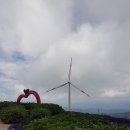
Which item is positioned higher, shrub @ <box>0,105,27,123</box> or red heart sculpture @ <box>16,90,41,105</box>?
red heart sculpture @ <box>16,90,41,105</box>

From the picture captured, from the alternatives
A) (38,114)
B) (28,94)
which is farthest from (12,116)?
(28,94)

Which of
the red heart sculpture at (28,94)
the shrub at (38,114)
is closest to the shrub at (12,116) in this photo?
the shrub at (38,114)

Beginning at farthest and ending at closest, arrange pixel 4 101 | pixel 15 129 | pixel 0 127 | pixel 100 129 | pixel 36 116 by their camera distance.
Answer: pixel 4 101 → pixel 36 116 → pixel 0 127 → pixel 15 129 → pixel 100 129

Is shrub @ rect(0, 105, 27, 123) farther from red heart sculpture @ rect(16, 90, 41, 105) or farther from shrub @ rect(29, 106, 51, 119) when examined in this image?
red heart sculpture @ rect(16, 90, 41, 105)

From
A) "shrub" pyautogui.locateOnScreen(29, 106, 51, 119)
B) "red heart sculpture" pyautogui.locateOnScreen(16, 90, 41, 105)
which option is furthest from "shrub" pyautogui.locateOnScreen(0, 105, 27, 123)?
"red heart sculpture" pyautogui.locateOnScreen(16, 90, 41, 105)

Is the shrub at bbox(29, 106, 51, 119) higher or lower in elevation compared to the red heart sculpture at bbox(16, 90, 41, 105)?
lower

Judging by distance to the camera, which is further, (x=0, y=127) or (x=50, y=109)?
(x=50, y=109)

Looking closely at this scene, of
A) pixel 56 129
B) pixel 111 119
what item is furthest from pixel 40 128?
pixel 111 119

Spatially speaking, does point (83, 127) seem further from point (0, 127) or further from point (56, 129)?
point (0, 127)

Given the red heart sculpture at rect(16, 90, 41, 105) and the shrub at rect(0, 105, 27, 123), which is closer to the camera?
the shrub at rect(0, 105, 27, 123)

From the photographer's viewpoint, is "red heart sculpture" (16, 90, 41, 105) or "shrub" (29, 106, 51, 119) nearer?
"shrub" (29, 106, 51, 119)

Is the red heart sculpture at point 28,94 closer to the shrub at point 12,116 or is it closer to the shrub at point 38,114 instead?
the shrub at point 38,114

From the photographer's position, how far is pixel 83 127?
28.4 m

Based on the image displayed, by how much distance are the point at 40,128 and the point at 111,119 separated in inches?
513
